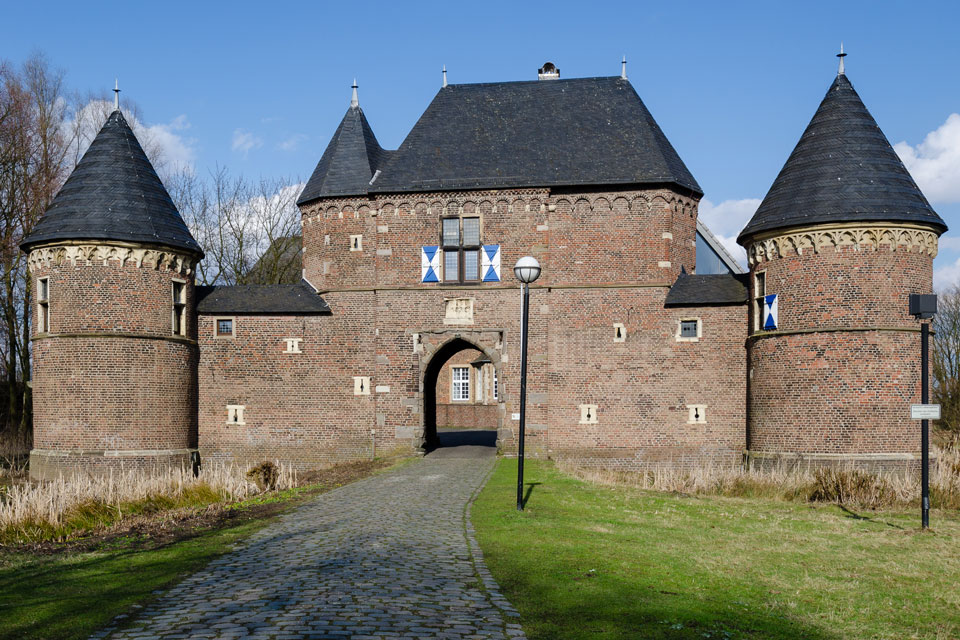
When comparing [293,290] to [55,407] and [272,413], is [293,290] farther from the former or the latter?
[55,407]

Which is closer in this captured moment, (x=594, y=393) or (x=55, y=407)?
(x=55, y=407)

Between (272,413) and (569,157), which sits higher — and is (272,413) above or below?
below

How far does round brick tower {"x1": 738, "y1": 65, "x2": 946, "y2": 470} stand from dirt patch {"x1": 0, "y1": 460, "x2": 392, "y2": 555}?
1096cm

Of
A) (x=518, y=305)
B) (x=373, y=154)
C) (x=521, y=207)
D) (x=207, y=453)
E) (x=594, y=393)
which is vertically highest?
(x=373, y=154)

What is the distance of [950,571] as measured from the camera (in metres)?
9.72

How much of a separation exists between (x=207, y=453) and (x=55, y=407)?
3984 millimetres

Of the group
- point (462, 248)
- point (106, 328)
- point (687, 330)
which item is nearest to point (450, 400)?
point (462, 248)

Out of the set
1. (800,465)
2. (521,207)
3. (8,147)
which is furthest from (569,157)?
(8,147)

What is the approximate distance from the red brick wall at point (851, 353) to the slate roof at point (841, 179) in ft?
2.67

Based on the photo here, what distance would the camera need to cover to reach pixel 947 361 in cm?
4359

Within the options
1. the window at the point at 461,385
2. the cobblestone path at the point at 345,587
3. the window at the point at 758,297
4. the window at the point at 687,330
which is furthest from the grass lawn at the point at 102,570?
the window at the point at 461,385

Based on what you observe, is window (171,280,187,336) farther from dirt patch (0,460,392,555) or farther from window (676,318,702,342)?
window (676,318,702,342)

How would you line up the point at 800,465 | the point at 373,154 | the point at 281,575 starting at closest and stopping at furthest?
the point at 281,575 → the point at 800,465 → the point at 373,154

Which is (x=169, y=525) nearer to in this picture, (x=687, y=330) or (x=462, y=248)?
(x=462, y=248)
